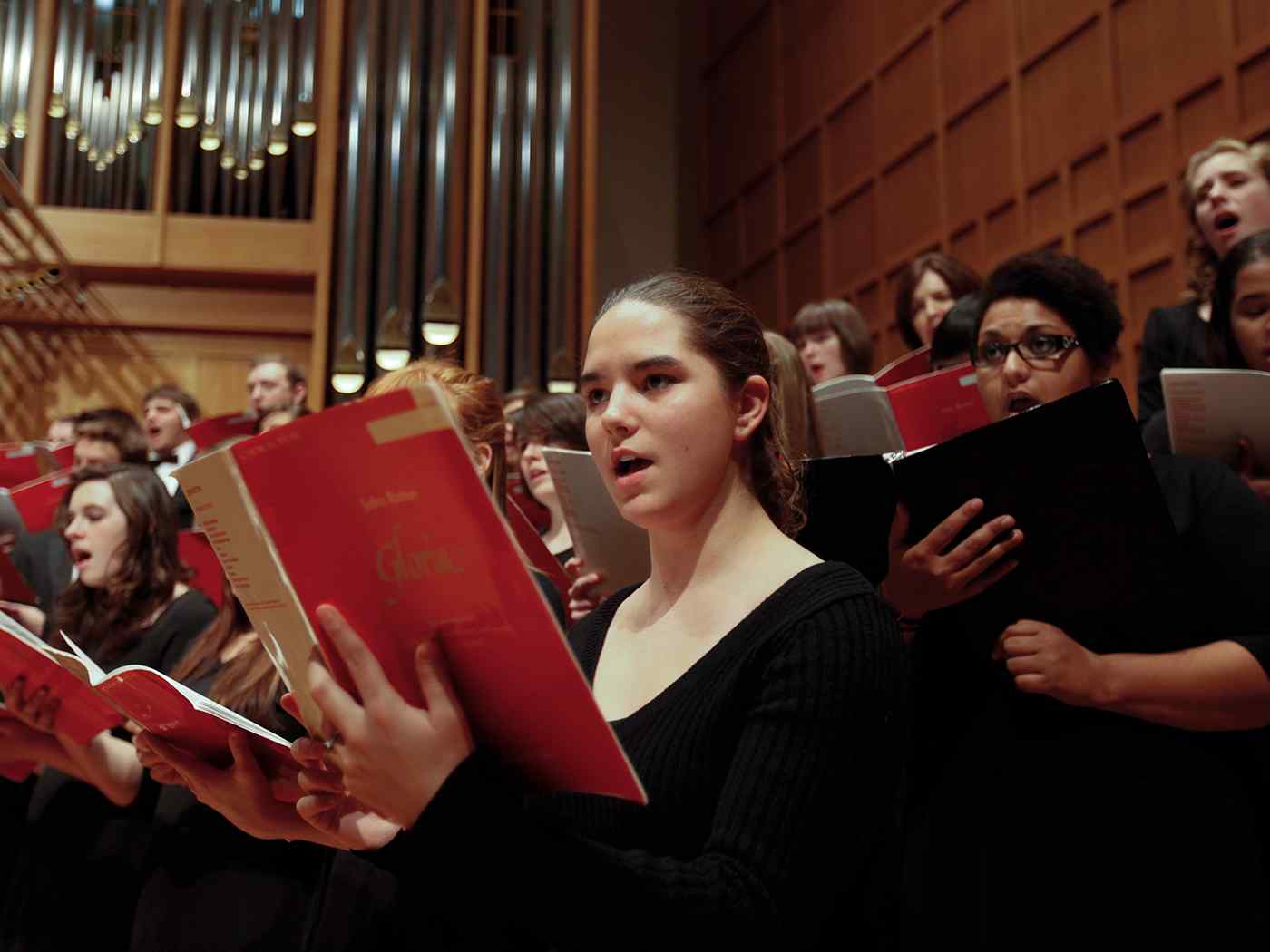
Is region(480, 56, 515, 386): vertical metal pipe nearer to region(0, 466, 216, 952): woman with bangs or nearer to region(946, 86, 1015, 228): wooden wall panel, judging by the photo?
region(946, 86, 1015, 228): wooden wall panel

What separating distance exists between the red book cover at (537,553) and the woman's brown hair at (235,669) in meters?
0.45

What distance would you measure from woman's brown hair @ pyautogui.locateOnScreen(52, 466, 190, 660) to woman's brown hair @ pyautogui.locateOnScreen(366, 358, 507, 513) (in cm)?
103

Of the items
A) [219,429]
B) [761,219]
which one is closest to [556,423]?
[219,429]

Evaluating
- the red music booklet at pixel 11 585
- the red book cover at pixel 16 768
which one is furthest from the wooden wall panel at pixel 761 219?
the red book cover at pixel 16 768

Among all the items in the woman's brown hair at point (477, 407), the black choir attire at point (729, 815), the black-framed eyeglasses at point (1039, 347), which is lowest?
the black choir attire at point (729, 815)

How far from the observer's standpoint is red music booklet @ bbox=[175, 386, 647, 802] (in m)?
0.83

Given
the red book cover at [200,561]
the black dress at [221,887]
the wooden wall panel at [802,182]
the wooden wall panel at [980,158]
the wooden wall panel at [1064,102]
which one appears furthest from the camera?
the wooden wall panel at [802,182]

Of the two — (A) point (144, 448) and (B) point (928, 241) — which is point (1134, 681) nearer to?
(A) point (144, 448)

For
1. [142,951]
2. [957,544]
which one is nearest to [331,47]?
[142,951]

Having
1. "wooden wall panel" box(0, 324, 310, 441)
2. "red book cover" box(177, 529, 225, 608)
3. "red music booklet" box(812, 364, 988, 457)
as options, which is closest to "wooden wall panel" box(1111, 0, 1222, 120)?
"red music booklet" box(812, 364, 988, 457)

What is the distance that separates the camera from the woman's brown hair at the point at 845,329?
314 centimetres

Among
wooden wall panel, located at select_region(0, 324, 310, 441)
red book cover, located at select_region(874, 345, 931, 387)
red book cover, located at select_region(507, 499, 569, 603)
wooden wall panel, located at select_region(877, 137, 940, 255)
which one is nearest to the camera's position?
red book cover, located at select_region(507, 499, 569, 603)

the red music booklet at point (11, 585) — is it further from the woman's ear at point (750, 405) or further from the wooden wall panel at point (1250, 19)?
the wooden wall panel at point (1250, 19)

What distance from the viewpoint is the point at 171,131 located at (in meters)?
5.94
